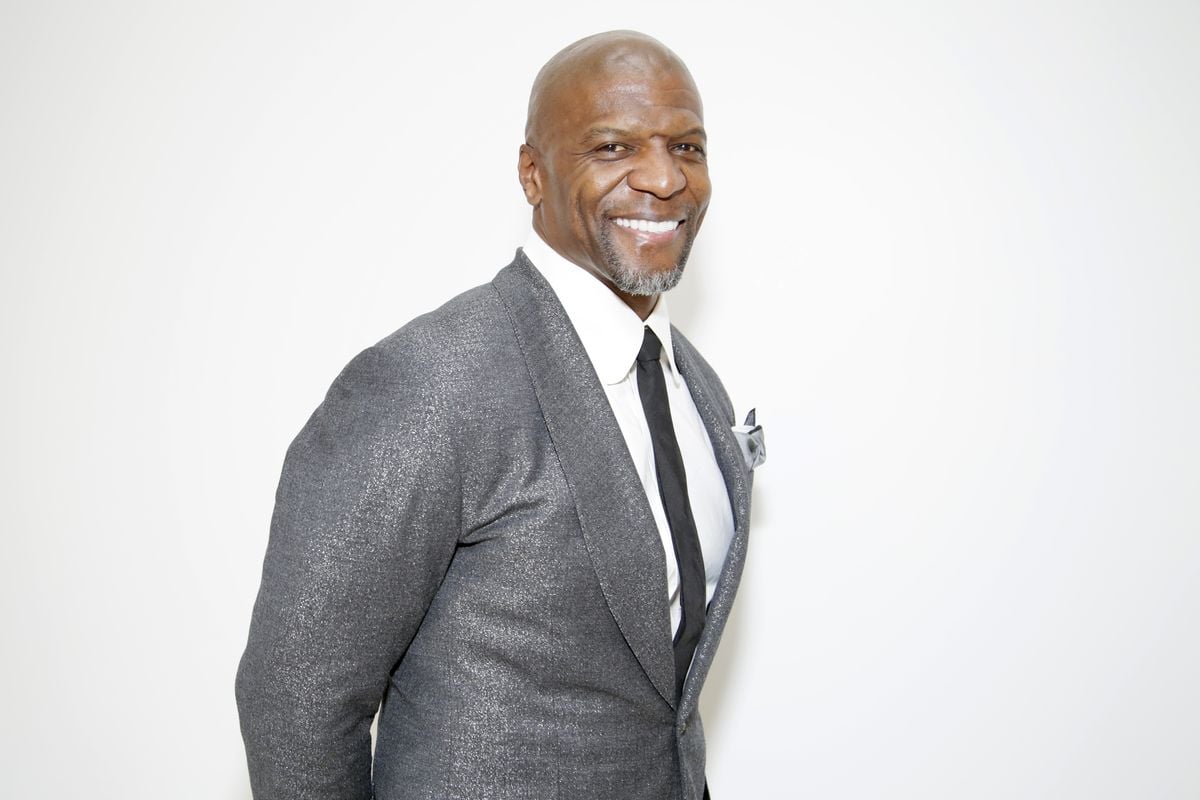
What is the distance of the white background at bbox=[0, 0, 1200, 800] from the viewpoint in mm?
2354

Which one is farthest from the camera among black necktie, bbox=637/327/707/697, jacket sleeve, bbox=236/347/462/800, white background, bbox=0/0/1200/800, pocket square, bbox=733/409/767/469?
white background, bbox=0/0/1200/800

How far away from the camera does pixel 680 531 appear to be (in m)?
1.50

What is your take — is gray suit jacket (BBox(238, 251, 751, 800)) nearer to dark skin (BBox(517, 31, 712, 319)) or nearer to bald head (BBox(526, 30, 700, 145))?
dark skin (BBox(517, 31, 712, 319))

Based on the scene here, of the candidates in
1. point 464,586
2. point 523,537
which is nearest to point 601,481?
point 523,537

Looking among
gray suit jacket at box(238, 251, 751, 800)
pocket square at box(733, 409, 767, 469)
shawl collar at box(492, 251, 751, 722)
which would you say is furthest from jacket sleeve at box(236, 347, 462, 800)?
pocket square at box(733, 409, 767, 469)

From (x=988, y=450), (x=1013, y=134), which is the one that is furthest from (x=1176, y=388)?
(x=1013, y=134)

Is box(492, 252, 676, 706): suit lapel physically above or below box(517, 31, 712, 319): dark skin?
below

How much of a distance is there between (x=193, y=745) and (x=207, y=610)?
0.32 m

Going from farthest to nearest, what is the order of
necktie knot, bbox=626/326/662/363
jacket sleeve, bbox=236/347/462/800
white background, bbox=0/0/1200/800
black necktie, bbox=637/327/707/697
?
white background, bbox=0/0/1200/800 → necktie knot, bbox=626/326/662/363 → black necktie, bbox=637/327/707/697 → jacket sleeve, bbox=236/347/462/800

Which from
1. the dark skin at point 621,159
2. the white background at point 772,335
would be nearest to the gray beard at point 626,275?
the dark skin at point 621,159

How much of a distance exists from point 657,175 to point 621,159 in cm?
6

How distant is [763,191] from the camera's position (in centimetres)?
244

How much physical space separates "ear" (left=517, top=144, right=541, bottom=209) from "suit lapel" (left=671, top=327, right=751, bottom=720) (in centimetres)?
37

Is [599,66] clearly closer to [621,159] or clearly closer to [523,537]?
[621,159]
